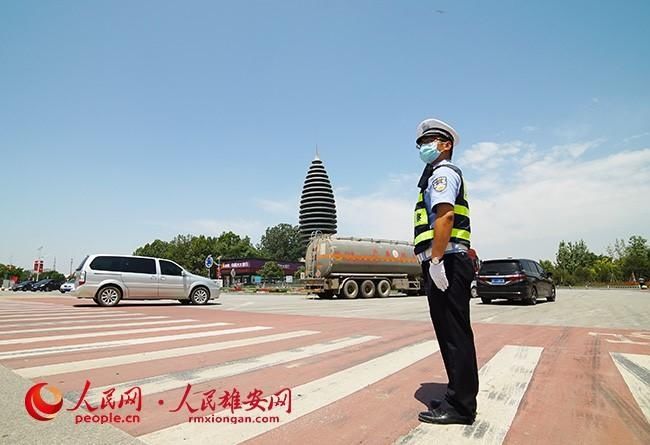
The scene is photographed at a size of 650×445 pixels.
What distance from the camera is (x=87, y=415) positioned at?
2.69m

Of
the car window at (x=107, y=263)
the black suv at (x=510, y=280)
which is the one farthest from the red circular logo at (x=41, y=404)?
the black suv at (x=510, y=280)

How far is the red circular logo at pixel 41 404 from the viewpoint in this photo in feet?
8.83

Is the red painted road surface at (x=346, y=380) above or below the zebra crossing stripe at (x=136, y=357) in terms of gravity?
below

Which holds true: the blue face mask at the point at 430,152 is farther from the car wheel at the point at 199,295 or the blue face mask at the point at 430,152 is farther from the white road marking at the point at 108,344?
the car wheel at the point at 199,295

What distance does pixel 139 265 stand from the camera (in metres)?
14.0

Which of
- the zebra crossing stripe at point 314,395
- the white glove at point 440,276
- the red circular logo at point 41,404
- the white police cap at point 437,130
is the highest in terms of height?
the white police cap at point 437,130

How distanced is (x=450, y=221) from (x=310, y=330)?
15.9 feet

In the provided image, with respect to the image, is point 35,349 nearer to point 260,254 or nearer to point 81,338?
point 81,338

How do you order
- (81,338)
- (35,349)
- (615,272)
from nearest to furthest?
(35,349) < (81,338) < (615,272)

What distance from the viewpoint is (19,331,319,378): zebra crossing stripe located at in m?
3.84

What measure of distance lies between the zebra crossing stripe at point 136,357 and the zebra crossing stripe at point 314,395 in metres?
1.99

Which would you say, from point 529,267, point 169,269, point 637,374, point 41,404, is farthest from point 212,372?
point 529,267

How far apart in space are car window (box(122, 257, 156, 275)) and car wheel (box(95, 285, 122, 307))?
0.73 metres

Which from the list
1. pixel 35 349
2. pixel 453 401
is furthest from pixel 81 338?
pixel 453 401
